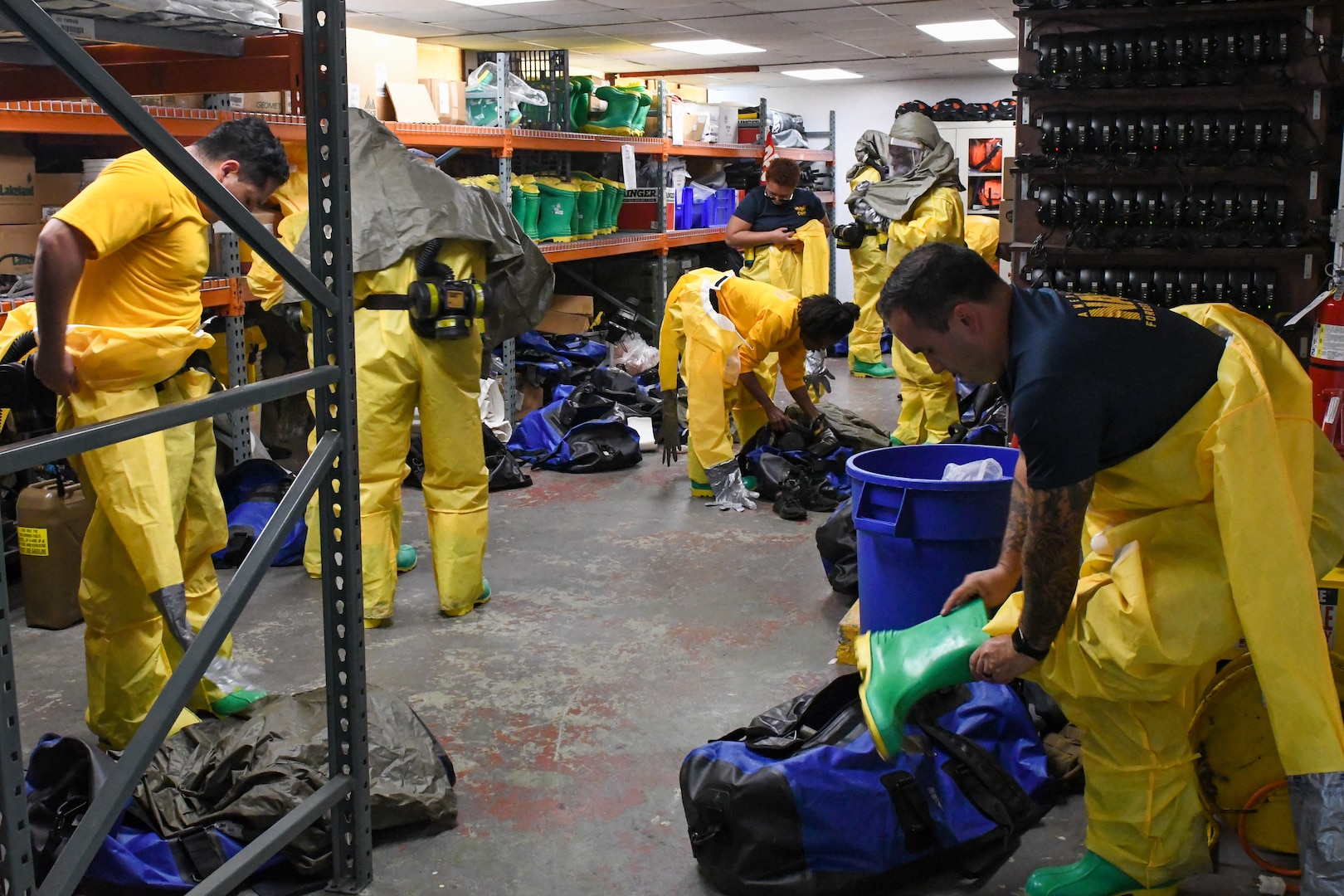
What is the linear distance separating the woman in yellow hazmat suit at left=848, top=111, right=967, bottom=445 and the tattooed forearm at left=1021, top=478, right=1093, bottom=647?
14.3 ft

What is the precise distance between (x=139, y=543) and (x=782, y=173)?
21.6ft

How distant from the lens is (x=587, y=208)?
855 cm

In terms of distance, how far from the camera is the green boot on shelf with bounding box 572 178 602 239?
843 cm

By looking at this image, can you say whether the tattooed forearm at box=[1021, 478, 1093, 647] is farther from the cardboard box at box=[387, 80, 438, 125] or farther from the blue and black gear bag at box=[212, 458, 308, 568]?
the cardboard box at box=[387, 80, 438, 125]

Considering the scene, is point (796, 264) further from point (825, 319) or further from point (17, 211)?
point (17, 211)

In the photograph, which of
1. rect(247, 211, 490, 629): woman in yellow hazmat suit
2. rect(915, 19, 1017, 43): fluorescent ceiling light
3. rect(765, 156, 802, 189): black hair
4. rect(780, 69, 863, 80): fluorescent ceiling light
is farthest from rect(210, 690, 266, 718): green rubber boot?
rect(780, 69, 863, 80): fluorescent ceiling light

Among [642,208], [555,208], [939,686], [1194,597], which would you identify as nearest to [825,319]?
[555,208]

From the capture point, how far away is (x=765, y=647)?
13.4 feet

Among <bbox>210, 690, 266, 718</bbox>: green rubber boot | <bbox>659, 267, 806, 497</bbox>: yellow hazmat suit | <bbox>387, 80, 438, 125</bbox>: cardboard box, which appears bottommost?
<bbox>210, 690, 266, 718</bbox>: green rubber boot

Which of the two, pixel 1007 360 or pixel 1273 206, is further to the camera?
pixel 1273 206

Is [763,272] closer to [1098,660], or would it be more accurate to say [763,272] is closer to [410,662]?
[410,662]

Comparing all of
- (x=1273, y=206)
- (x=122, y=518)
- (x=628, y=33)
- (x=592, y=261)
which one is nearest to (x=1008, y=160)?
(x=1273, y=206)

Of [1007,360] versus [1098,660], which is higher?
[1007,360]

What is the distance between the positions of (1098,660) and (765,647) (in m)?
1.91
